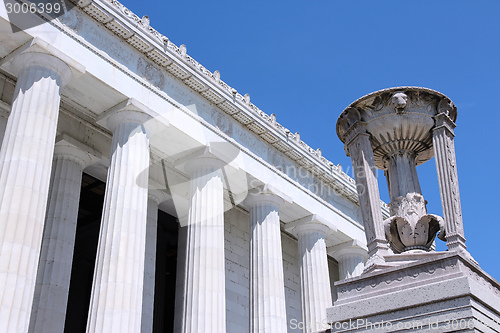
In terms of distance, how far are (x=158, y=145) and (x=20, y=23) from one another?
9960 millimetres

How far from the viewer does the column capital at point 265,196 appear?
35.0 meters

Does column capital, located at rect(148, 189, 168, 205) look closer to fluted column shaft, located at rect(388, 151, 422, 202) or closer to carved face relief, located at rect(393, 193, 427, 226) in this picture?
fluted column shaft, located at rect(388, 151, 422, 202)

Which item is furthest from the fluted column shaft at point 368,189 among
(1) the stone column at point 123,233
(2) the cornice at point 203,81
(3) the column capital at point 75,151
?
(3) the column capital at point 75,151

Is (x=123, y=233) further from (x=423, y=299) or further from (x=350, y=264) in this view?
(x=350, y=264)

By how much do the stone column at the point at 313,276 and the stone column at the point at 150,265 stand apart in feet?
34.3

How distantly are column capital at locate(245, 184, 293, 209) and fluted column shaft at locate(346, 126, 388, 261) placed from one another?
2234cm

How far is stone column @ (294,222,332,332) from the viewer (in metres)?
36.5

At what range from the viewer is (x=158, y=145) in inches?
1209

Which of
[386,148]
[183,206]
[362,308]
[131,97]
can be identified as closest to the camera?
[362,308]

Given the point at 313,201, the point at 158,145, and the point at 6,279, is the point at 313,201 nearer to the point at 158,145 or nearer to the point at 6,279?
the point at 158,145

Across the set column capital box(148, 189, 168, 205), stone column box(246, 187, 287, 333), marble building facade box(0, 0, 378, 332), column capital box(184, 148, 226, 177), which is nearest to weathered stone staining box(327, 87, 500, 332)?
marble building facade box(0, 0, 378, 332)

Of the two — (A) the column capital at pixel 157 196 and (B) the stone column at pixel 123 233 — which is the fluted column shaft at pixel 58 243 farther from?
(A) the column capital at pixel 157 196

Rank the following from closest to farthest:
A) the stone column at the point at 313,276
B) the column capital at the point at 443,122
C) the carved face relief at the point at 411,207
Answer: the carved face relief at the point at 411,207 < the column capital at the point at 443,122 < the stone column at the point at 313,276

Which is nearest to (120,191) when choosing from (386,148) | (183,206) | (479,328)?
(183,206)
